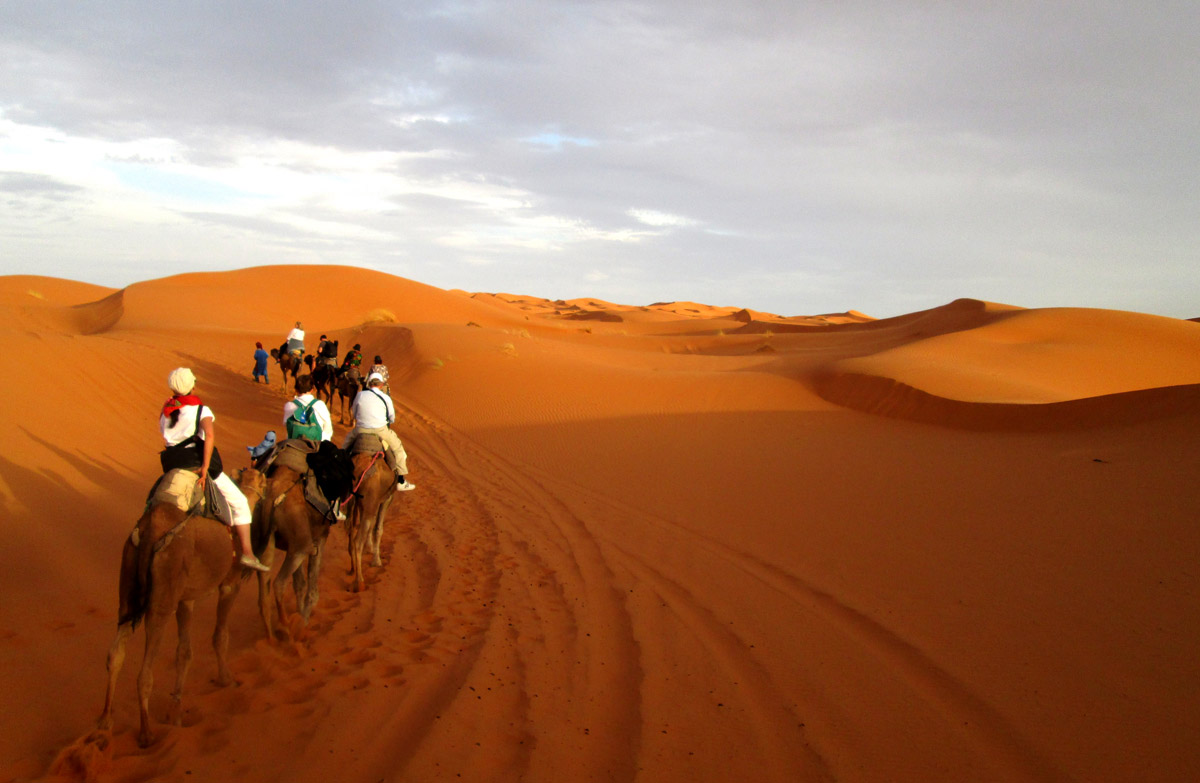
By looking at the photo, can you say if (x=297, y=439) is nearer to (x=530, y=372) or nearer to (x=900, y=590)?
(x=900, y=590)

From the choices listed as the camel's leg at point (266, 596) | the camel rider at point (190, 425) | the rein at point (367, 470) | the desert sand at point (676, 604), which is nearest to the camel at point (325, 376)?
the desert sand at point (676, 604)

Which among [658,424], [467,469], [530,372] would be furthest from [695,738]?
[530,372]

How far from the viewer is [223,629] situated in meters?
5.31

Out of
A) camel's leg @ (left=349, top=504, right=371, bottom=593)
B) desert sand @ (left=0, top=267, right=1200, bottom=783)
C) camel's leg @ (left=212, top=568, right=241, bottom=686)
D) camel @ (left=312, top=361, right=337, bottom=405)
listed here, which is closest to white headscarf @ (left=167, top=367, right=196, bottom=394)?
camel's leg @ (left=212, top=568, right=241, bottom=686)

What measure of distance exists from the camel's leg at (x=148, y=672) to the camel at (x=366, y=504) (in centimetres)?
291

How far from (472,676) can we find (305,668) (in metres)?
1.39

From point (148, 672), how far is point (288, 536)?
5.49ft

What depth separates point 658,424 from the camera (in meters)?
16.1

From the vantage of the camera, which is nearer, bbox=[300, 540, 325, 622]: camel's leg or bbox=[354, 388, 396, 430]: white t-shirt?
bbox=[300, 540, 325, 622]: camel's leg

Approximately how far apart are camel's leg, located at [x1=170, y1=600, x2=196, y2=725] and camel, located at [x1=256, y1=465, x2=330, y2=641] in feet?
3.18

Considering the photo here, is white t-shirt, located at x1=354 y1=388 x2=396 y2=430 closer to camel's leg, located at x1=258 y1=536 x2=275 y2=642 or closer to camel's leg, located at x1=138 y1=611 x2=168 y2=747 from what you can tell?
camel's leg, located at x1=258 y1=536 x2=275 y2=642

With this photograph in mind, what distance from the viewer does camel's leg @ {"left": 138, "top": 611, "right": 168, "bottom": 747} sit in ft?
14.4

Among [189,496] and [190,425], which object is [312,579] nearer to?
[189,496]

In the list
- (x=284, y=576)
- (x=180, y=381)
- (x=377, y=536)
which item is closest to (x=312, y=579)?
(x=284, y=576)
